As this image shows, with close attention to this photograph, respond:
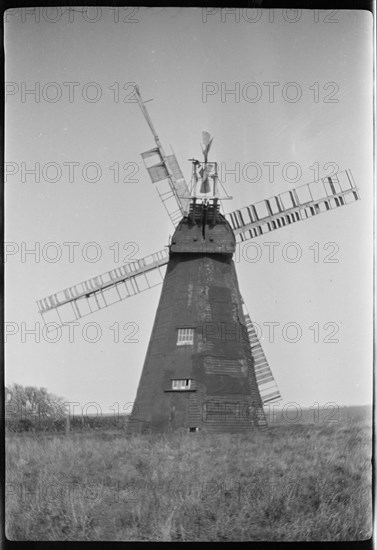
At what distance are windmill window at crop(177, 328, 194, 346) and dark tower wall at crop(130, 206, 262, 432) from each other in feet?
0.18

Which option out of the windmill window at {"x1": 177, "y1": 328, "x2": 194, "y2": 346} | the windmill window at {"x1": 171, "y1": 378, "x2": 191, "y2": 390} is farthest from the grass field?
the windmill window at {"x1": 177, "y1": 328, "x2": 194, "y2": 346}

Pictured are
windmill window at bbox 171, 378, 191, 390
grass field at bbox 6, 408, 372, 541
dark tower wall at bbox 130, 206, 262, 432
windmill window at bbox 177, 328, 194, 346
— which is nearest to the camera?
grass field at bbox 6, 408, 372, 541

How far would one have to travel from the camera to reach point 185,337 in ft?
56.7

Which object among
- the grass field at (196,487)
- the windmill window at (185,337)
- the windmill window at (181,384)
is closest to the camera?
the grass field at (196,487)

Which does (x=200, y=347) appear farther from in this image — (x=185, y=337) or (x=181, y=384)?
(x=181, y=384)

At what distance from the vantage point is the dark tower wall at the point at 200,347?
1686cm

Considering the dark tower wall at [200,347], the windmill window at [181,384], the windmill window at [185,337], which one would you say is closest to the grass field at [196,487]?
the dark tower wall at [200,347]

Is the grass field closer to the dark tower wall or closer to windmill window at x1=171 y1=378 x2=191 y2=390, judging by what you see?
the dark tower wall

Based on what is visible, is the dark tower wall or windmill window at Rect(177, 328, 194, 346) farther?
windmill window at Rect(177, 328, 194, 346)

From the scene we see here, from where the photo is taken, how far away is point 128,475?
48.4 ft

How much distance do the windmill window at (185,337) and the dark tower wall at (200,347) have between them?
0.18ft

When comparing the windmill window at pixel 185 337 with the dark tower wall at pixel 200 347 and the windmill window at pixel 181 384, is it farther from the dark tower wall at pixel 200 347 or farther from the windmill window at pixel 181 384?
the windmill window at pixel 181 384

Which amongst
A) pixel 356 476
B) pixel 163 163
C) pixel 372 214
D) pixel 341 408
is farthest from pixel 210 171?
pixel 356 476

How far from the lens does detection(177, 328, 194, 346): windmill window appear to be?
1722 cm
